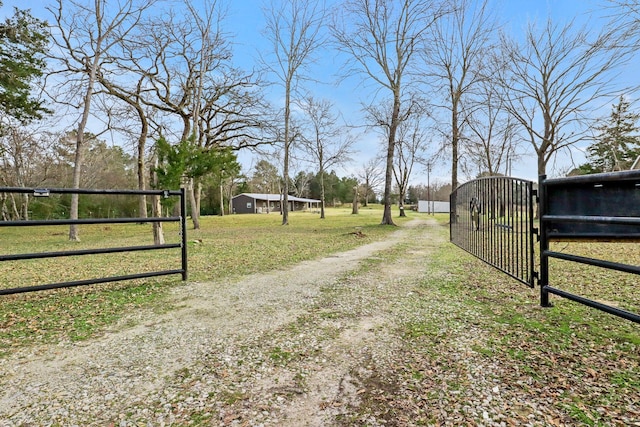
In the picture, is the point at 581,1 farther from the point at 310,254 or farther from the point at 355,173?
the point at 355,173

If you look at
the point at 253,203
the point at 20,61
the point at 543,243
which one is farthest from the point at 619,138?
the point at 253,203

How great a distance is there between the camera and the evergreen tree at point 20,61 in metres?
10.1

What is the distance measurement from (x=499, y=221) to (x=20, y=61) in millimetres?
15280

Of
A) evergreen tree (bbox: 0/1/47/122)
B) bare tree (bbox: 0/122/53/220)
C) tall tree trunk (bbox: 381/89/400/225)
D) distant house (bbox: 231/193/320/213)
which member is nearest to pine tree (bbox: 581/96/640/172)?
tall tree trunk (bbox: 381/89/400/225)

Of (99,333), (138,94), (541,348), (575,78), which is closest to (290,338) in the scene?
(99,333)

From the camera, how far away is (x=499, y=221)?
4.48 metres

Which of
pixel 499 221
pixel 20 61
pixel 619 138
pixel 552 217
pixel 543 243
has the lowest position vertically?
pixel 543 243

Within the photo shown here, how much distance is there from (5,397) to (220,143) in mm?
19748

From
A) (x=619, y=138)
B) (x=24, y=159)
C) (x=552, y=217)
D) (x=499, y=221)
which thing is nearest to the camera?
(x=552, y=217)

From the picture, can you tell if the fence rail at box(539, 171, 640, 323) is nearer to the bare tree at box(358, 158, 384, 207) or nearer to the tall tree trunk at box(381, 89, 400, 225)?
the tall tree trunk at box(381, 89, 400, 225)

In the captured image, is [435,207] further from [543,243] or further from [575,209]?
[543,243]

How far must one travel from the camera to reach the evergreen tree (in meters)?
10.1

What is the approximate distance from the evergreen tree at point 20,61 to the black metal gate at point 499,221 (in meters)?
14.1

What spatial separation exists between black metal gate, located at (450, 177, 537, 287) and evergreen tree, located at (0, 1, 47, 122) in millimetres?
14126
